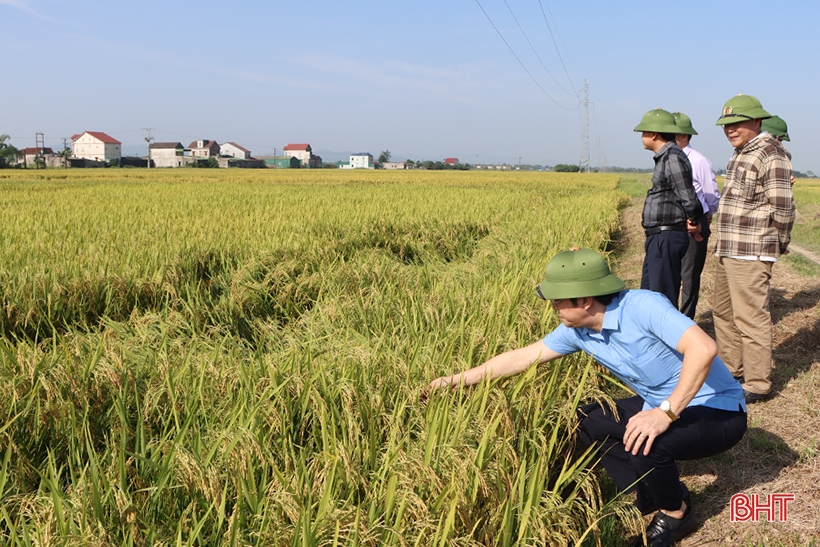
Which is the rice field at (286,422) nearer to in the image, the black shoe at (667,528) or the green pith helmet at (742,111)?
the black shoe at (667,528)

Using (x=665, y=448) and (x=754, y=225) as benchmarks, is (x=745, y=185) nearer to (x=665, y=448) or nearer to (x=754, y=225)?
(x=754, y=225)

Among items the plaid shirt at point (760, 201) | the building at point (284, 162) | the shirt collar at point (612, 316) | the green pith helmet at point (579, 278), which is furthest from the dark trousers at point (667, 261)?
the building at point (284, 162)

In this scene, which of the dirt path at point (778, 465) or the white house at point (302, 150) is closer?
the dirt path at point (778, 465)

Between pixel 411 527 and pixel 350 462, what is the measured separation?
0.28m

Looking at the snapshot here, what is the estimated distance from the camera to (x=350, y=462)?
5.79 ft

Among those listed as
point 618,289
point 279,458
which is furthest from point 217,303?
point 618,289

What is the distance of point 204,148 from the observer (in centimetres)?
10069

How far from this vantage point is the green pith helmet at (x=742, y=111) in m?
3.46

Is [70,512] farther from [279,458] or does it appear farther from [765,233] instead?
[765,233]

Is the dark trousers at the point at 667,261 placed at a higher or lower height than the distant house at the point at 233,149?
lower

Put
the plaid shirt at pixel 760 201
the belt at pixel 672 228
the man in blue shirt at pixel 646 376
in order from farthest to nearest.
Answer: the belt at pixel 672 228
the plaid shirt at pixel 760 201
the man in blue shirt at pixel 646 376

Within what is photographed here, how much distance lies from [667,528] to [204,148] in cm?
10595

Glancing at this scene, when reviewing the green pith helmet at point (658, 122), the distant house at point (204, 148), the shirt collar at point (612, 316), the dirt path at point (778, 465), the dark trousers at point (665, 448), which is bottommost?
Result: the dirt path at point (778, 465)

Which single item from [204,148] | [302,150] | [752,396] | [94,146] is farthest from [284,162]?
[752,396]
